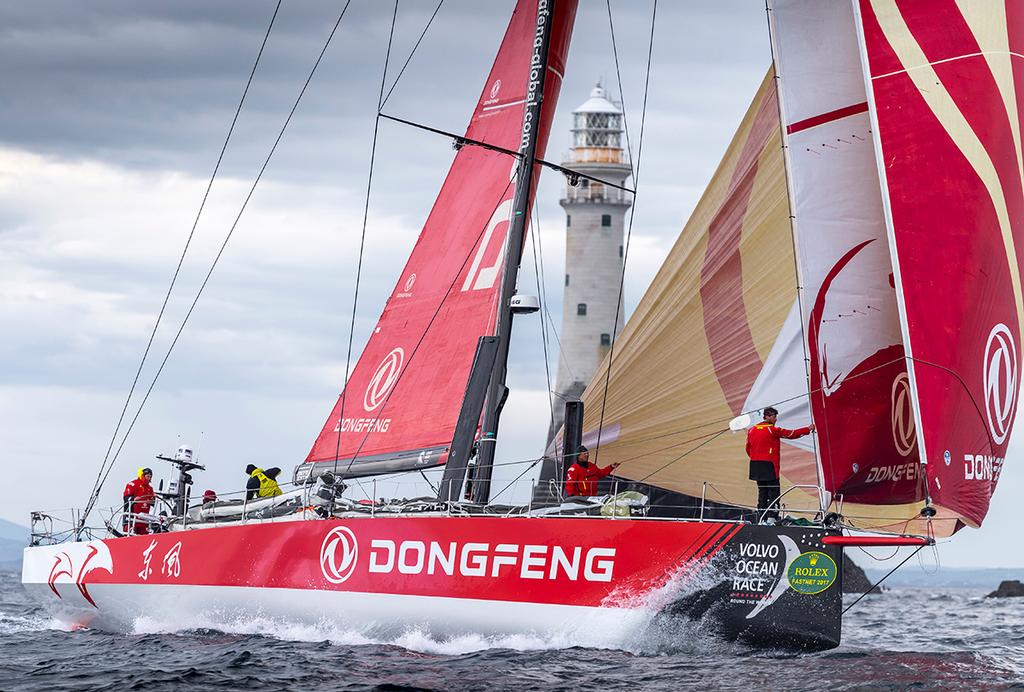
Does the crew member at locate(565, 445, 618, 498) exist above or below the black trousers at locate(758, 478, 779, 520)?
above

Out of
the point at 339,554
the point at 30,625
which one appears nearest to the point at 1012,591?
the point at 30,625

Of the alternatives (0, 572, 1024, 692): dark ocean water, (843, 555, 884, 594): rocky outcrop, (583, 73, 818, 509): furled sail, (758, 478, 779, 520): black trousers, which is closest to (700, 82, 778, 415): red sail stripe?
(583, 73, 818, 509): furled sail

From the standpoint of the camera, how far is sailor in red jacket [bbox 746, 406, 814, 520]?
1132cm

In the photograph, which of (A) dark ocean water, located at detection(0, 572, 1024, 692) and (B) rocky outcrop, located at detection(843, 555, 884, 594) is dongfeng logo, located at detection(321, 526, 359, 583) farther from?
(B) rocky outcrop, located at detection(843, 555, 884, 594)

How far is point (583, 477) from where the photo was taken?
1240 cm

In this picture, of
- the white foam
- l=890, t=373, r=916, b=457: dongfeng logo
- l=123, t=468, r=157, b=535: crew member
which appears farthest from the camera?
the white foam

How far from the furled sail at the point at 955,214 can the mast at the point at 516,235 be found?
3492 mm

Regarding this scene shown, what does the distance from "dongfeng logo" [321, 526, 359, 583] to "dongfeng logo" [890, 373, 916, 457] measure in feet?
14.6

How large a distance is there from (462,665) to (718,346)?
371 centimetres

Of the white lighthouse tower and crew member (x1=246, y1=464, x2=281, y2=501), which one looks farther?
the white lighthouse tower

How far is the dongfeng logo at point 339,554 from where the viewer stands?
40.6ft

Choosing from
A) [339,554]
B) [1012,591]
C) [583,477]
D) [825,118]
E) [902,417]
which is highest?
[825,118]

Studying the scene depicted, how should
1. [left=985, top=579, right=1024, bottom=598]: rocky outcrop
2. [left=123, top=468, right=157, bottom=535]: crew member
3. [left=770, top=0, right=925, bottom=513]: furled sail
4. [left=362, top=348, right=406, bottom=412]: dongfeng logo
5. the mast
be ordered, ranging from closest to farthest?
[left=770, top=0, right=925, bottom=513]: furled sail < the mast < [left=362, top=348, right=406, bottom=412]: dongfeng logo < [left=123, top=468, right=157, bottom=535]: crew member < [left=985, top=579, right=1024, bottom=598]: rocky outcrop

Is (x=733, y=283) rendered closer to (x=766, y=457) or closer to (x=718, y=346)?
(x=718, y=346)
